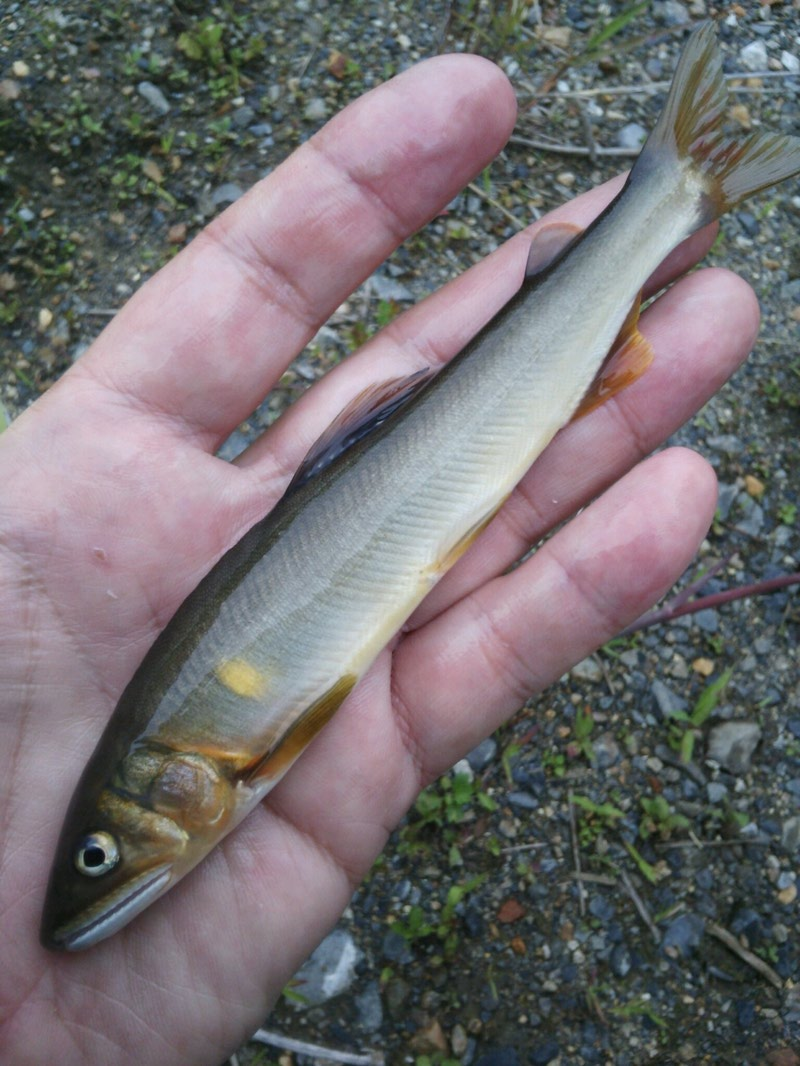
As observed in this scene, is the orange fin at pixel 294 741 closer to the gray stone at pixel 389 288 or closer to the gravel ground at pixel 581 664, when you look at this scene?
the gravel ground at pixel 581 664

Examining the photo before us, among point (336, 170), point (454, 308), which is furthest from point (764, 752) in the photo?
point (336, 170)

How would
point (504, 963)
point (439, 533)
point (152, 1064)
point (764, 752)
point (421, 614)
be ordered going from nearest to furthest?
point (152, 1064)
point (439, 533)
point (421, 614)
point (504, 963)
point (764, 752)

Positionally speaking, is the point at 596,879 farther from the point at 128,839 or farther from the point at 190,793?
the point at 128,839

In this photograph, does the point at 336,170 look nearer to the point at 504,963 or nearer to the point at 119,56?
the point at 119,56

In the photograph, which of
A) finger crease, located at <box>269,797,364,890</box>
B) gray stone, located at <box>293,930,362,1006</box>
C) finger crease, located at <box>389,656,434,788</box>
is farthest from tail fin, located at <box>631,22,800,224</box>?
gray stone, located at <box>293,930,362,1006</box>

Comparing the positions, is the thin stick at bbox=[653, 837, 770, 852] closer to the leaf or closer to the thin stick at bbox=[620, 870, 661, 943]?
the thin stick at bbox=[620, 870, 661, 943]

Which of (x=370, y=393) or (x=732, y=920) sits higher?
(x=370, y=393)

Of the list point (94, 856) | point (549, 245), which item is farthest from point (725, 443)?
point (94, 856)
